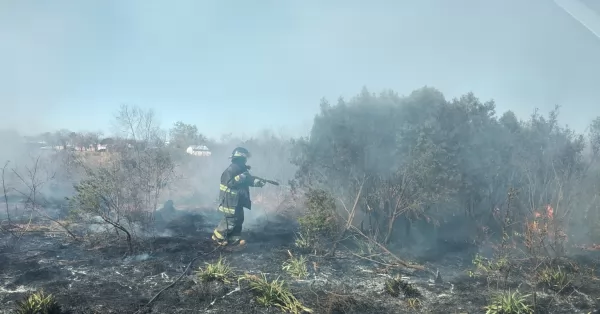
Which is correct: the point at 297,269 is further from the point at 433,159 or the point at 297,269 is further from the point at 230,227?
the point at 433,159

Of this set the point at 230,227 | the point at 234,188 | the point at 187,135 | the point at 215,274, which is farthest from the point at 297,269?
the point at 187,135

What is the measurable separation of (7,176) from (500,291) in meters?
31.4

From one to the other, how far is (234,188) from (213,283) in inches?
135

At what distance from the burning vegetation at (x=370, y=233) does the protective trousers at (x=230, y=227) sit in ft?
2.36

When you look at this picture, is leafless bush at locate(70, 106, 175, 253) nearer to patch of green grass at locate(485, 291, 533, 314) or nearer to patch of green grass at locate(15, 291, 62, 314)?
patch of green grass at locate(15, 291, 62, 314)

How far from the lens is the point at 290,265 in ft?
28.5

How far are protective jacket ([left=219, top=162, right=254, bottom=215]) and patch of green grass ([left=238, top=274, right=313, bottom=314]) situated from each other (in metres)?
3.28

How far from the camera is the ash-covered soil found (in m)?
6.65

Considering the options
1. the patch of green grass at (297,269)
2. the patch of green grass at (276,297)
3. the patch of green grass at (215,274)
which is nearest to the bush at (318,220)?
the patch of green grass at (297,269)

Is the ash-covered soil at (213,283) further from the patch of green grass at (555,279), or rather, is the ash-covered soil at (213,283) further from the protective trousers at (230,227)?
the protective trousers at (230,227)

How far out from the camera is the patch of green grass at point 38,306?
225 inches

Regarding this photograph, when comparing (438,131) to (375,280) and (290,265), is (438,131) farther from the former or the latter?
(290,265)

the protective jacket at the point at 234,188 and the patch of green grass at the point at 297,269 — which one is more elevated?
the protective jacket at the point at 234,188

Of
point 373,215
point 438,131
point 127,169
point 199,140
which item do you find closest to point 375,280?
point 373,215
